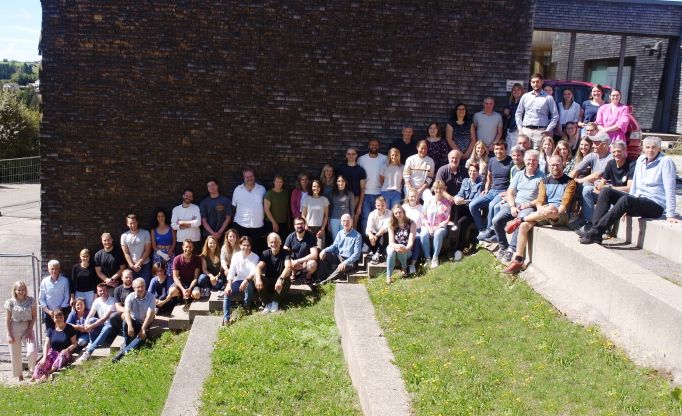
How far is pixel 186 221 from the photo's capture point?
12.1 metres

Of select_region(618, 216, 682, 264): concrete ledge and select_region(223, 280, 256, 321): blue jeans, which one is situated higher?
select_region(618, 216, 682, 264): concrete ledge

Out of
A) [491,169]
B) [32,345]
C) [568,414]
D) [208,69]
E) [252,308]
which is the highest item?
[208,69]

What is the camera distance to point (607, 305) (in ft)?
22.9

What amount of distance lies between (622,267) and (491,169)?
3.63m

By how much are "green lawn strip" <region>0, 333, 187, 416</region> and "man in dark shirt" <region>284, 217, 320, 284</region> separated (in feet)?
6.97

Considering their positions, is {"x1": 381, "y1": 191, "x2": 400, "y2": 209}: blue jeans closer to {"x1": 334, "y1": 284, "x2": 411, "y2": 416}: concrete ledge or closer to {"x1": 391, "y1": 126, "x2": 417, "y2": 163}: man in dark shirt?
{"x1": 391, "y1": 126, "x2": 417, "y2": 163}: man in dark shirt

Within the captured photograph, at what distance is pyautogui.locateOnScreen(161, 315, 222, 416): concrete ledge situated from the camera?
729 cm

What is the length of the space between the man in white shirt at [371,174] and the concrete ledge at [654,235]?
4136 millimetres

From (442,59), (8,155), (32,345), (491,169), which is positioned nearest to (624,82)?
(442,59)

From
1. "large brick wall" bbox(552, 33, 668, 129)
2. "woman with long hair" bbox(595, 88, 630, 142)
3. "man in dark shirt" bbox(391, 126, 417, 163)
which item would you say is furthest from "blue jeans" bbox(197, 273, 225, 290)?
"large brick wall" bbox(552, 33, 668, 129)

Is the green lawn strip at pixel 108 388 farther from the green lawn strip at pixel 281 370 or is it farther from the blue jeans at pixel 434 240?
the blue jeans at pixel 434 240

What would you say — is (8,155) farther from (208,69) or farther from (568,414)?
(568,414)

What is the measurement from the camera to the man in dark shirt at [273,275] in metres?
10.6

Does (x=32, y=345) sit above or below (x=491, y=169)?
below
